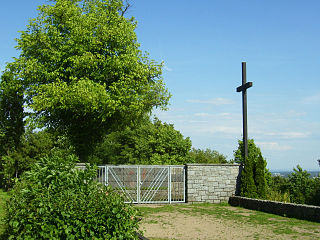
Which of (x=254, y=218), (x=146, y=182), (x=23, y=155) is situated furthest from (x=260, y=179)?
(x=23, y=155)

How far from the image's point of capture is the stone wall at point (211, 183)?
16.2 meters

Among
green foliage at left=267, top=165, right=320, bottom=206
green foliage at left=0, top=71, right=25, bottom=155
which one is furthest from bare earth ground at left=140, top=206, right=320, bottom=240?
green foliage at left=0, top=71, right=25, bottom=155

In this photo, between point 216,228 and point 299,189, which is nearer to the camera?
point 216,228

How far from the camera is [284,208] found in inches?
478

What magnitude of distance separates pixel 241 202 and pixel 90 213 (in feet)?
35.9

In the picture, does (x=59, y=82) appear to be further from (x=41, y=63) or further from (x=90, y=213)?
(x=90, y=213)

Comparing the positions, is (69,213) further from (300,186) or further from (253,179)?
(300,186)

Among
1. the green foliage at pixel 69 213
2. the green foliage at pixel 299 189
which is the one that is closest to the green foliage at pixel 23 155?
the green foliage at pixel 299 189

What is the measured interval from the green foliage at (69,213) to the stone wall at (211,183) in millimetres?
10883

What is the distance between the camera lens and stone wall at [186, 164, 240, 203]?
16219 millimetres

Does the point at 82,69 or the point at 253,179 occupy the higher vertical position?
the point at 82,69

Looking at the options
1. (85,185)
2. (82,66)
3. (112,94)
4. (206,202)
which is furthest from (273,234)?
(82,66)

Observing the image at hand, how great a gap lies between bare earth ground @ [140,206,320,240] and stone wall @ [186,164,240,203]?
12.5 ft

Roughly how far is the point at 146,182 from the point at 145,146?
86.8ft
